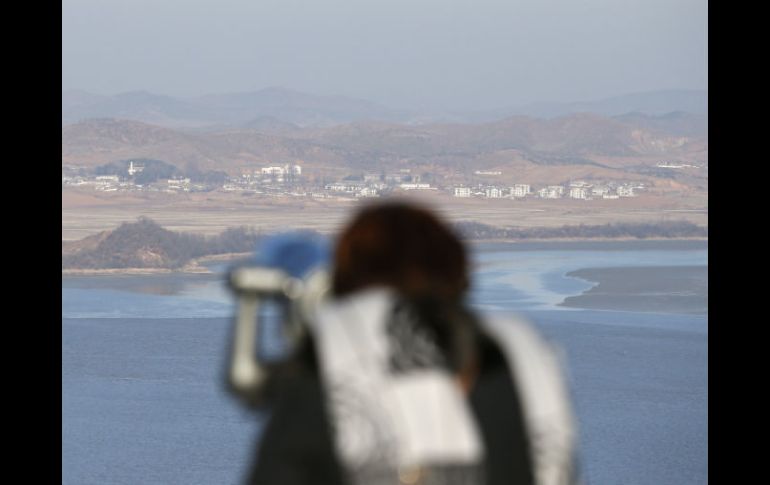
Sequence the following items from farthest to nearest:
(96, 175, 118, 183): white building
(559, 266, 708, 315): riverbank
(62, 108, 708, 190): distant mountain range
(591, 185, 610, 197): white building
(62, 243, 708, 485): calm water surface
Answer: (62, 108, 708, 190): distant mountain range, (96, 175, 118, 183): white building, (591, 185, 610, 197): white building, (559, 266, 708, 315): riverbank, (62, 243, 708, 485): calm water surface

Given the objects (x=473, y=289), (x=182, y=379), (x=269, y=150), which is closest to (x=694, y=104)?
(x=269, y=150)

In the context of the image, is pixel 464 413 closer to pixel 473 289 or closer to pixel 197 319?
pixel 473 289

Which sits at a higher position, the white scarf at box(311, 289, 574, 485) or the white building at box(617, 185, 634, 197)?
the white building at box(617, 185, 634, 197)

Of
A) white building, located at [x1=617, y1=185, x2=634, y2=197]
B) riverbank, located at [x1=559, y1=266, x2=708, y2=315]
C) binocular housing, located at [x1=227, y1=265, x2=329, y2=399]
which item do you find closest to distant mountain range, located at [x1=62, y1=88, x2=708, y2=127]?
white building, located at [x1=617, y1=185, x2=634, y2=197]

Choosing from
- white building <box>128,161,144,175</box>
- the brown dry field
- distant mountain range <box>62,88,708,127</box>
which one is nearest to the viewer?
the brown dry field

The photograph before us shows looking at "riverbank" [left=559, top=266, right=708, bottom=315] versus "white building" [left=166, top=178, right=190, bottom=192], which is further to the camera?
"white building" [left=166, top=178, right=190, bottom=192]

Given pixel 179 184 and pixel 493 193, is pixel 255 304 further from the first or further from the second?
pixel 179 184

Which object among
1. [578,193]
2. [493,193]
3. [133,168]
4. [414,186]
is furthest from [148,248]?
[578,193]

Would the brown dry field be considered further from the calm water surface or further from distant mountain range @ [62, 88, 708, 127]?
distant mountain range @ [62, 88, 708, 127]
